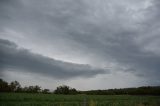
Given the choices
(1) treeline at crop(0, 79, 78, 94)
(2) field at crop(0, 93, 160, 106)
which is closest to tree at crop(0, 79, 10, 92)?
(1) treeline at crop(0, 79, 78, 94)

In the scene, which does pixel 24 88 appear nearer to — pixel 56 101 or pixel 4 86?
pixel 4 86

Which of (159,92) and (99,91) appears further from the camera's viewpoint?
(99,91)

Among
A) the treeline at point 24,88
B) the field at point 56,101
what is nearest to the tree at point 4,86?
the treeline at point 24,88

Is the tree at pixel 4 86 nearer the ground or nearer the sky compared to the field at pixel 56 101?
nearer the sky

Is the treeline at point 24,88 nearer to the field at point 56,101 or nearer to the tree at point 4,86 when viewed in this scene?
the tree at point 4,86

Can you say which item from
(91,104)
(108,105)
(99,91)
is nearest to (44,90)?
(99,91)

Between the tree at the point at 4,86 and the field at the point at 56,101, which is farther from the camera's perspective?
the tree at the point at 4,86

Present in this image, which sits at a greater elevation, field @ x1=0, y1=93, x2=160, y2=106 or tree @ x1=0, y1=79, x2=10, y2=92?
tree @ x1=0, y1=79, x2=10, y2=92

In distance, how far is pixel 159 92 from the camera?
108 m

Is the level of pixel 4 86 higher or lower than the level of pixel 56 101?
higher

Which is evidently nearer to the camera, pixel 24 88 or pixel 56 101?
pixel 56 101

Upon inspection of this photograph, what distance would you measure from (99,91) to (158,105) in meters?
89.8

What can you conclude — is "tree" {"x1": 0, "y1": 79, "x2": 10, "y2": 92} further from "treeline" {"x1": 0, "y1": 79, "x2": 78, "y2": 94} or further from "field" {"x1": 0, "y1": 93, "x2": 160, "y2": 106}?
"field" {"x1": 0, "y1": 93, "x2": 160, "y2": 106}

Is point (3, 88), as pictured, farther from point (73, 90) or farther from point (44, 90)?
point (73, 90)
